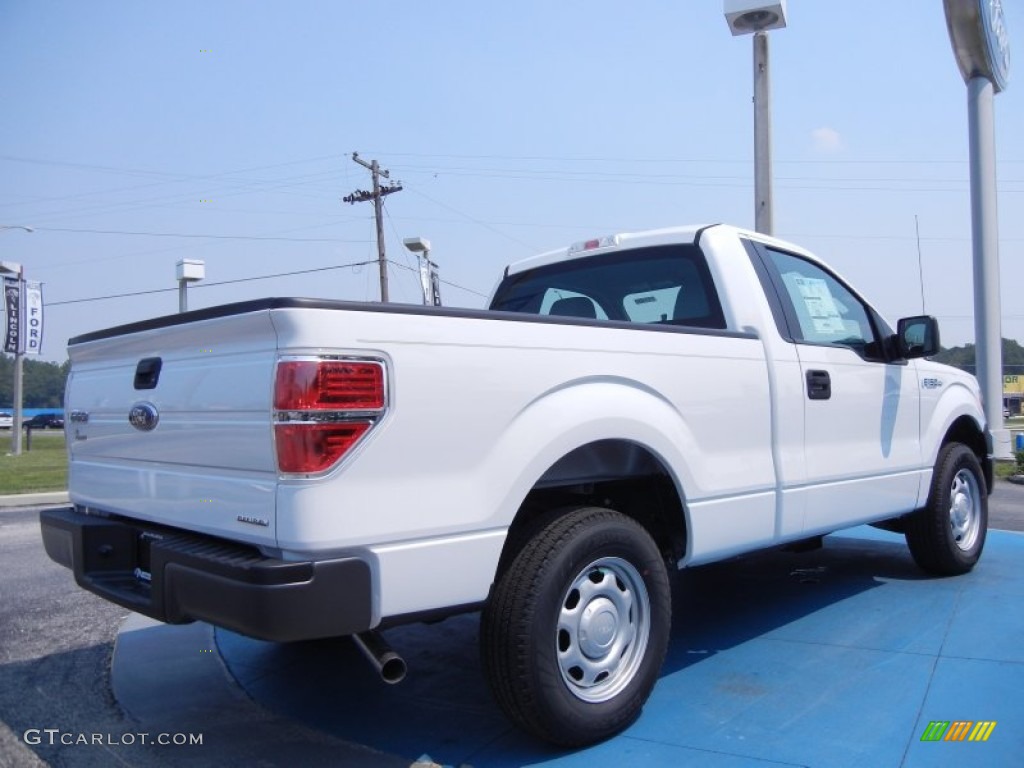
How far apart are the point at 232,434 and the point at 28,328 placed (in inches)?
991

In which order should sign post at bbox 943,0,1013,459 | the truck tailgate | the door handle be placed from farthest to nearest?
sign post at bbox 943,0,1013,459 → the door handle → the truck tailgate

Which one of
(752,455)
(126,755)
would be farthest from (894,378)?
(126,755)

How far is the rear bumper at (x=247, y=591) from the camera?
2.33 m

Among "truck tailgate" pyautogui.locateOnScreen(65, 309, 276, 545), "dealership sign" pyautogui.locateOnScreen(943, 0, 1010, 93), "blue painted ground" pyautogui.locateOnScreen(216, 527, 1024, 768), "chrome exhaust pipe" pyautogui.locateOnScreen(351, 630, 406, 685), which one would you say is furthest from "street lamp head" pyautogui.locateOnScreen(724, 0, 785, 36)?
"chrome exhaust pipe" pyautogui.locateOnScreen(351, 630, 406, 685)

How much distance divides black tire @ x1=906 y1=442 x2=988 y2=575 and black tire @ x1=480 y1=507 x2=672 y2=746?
9.02 feet

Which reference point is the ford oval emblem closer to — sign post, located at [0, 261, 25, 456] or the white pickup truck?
the white pickup truck

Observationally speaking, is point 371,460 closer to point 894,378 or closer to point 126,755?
point 126,755

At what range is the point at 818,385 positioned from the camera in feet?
13.6

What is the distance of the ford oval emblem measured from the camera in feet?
9.87

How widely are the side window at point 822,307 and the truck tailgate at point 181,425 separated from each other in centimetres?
269

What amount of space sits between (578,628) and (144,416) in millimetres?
1706

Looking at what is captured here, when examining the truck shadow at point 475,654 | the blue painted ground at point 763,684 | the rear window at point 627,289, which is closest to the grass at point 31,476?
the truck shadow at point 475,654

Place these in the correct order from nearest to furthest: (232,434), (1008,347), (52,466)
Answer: (232,434), (52,466), (1008,347)

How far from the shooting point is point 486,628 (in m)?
2.82
